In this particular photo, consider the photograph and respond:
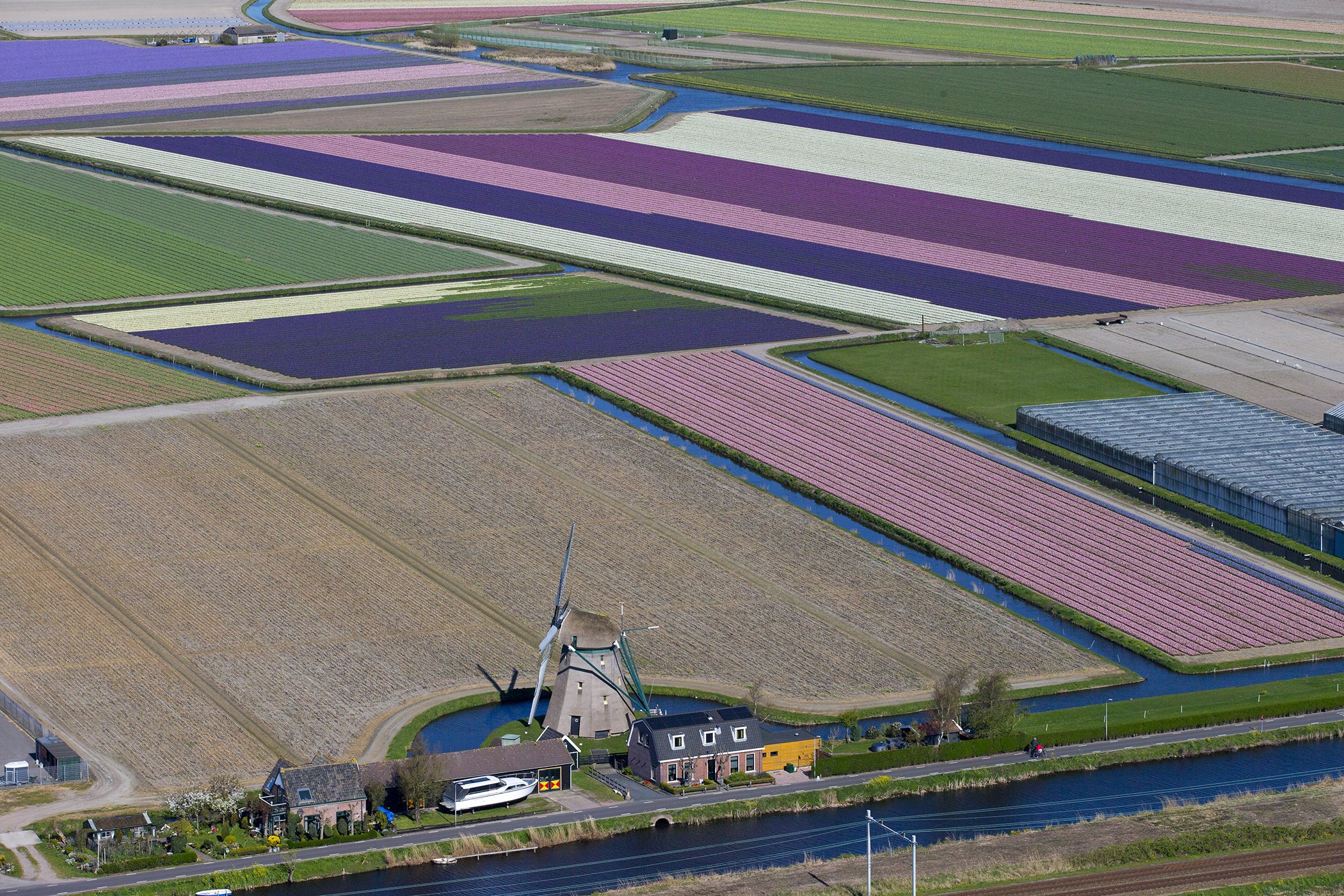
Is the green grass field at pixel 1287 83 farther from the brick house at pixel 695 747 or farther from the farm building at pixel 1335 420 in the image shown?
the brick house at pixel 695 747

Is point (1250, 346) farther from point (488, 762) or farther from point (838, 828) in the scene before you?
point (488, 762)

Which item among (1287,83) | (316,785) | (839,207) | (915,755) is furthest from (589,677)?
(1287,83)

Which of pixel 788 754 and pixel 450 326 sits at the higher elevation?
pixel 450 326

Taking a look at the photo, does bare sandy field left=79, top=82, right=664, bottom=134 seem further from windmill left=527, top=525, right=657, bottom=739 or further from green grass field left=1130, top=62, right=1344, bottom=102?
windmill left=527, top=525, right=657, bottom=739

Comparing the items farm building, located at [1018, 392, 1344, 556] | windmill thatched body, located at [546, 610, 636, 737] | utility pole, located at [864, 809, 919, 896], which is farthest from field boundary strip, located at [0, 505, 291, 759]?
farm building, located at [1018, 392, 1344, 556]

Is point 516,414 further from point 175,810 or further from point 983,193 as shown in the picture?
point 983,193

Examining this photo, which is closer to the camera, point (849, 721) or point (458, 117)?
point (849, 721)
